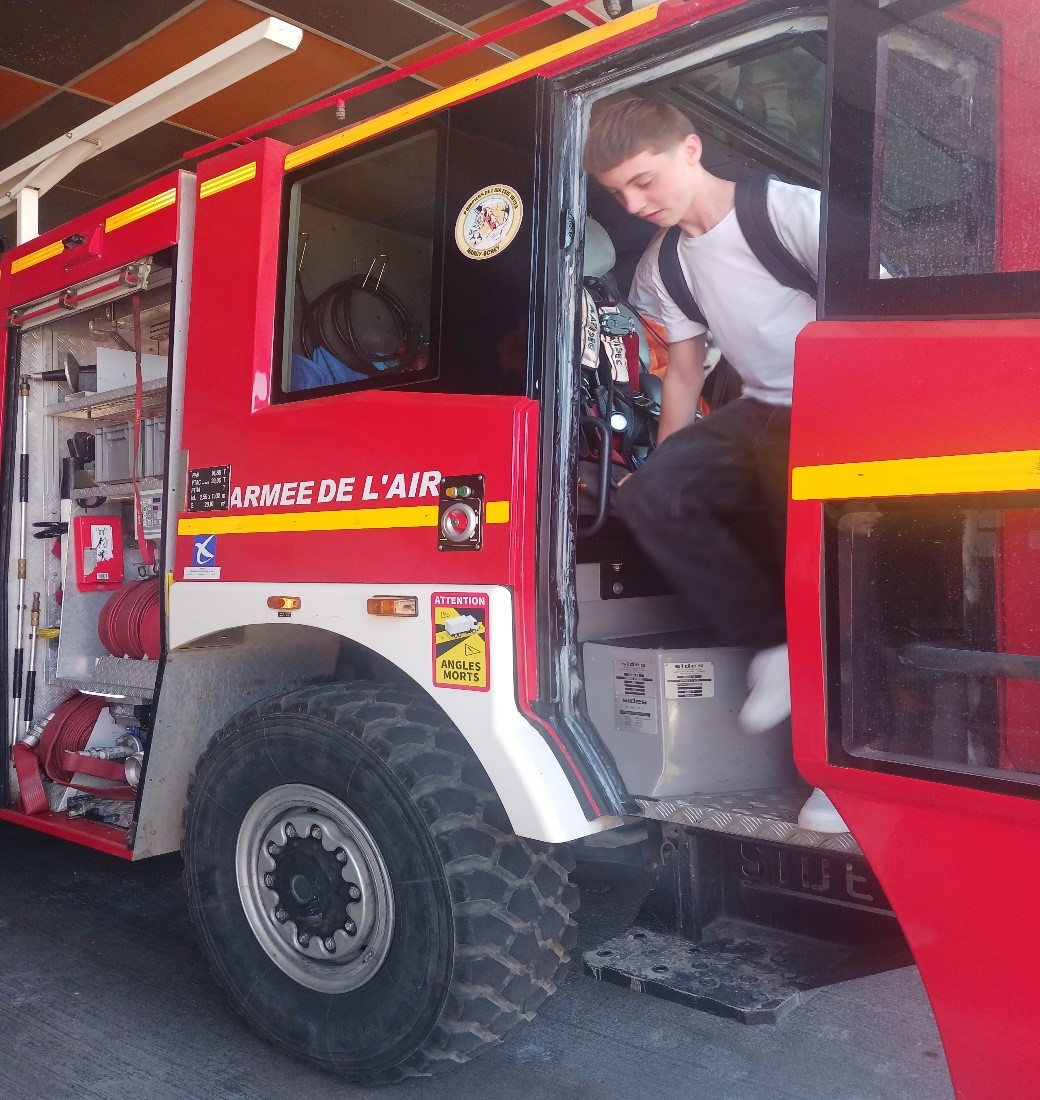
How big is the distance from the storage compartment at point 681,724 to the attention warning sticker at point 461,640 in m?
0.32

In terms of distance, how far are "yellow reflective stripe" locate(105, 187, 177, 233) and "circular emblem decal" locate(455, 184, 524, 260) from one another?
3.96 feet

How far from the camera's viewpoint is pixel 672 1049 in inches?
112

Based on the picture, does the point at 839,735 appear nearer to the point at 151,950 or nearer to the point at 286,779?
the point at 286,779

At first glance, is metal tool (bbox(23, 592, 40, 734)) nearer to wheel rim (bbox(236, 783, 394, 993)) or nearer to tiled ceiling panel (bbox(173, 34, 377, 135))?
wheel rim (bbox(236, 783, 394, 993))

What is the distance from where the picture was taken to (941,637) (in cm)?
179

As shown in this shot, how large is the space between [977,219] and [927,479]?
493 millimetres

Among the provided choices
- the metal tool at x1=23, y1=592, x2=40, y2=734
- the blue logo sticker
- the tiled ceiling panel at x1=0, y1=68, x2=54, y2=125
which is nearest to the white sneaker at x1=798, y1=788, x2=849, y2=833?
the blue logo sticker

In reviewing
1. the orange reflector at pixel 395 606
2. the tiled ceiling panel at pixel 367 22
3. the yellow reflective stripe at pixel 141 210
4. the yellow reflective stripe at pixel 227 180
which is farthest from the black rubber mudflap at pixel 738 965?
the tiled ceiling panel at pixel 367 22

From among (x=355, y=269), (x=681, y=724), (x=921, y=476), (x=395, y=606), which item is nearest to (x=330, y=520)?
(x=395, y=606)

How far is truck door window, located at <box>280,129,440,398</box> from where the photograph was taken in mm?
2785

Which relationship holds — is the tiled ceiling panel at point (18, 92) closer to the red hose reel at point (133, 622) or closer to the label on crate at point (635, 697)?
the red hose reel at point (133, 622)

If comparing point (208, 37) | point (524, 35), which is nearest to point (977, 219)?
point (524, 35)

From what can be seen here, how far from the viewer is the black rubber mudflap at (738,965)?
6.81ft

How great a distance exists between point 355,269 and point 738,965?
6.62 feet
